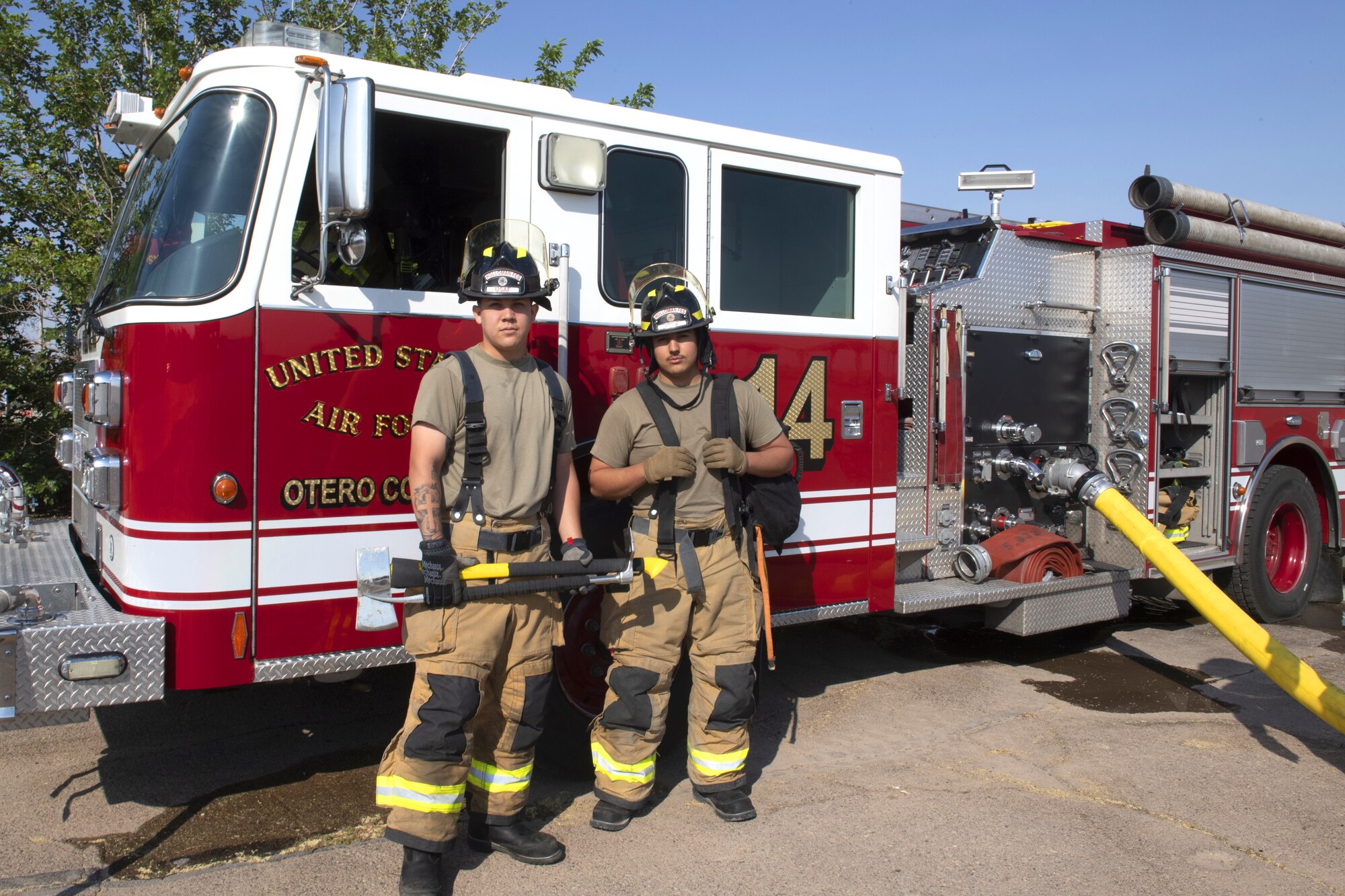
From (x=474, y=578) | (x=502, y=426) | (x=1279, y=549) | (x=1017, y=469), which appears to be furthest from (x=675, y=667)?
(x=1279, y=549)

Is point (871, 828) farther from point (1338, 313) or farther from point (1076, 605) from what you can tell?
point (1338, 313)

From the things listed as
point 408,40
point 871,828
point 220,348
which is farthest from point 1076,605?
point 408,40

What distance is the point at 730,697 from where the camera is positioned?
3814 millimetres

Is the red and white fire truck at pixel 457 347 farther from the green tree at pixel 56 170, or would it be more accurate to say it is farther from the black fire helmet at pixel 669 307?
the green tree at pixel 56 170

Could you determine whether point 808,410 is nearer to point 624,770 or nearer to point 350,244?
point 624,770

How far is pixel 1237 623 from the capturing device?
4.59 m

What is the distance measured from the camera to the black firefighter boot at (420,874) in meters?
3.19

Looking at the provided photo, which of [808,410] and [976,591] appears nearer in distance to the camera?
[808,410]

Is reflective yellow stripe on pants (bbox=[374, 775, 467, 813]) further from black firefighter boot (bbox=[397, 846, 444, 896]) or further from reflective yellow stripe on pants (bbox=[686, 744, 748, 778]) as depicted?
reflective yellow stripe on pants (bbox=[686, 744, 748, 778])

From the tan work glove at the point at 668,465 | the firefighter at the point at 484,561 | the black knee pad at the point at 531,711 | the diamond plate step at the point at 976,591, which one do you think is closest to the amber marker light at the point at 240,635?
the firefighter at the point at 484,561

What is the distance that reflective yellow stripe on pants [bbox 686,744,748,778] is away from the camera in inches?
152

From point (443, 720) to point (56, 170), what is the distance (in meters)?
7.33

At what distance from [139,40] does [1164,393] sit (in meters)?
8.34

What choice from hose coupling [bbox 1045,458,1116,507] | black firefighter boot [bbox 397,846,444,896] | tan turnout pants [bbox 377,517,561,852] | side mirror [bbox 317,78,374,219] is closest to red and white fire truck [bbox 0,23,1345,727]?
side mirror [bbox 317,78,374,219]
